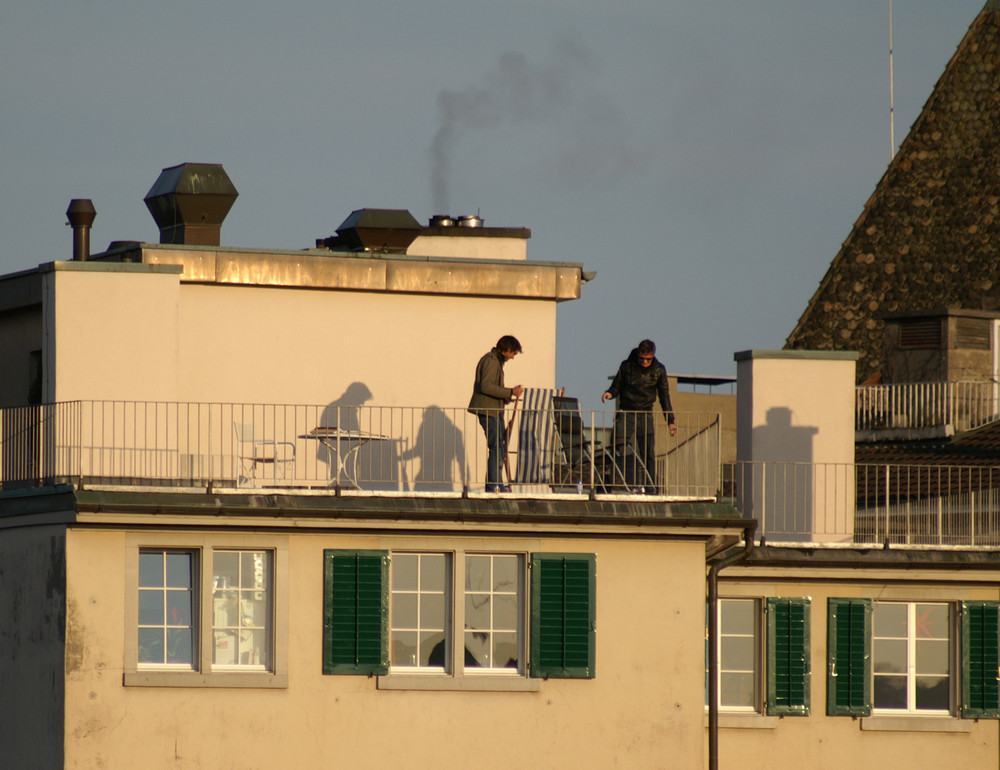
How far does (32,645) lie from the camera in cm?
2381

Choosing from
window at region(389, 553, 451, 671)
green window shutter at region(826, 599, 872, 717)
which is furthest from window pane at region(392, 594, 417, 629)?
green window shutter at region(826, 599, 872, 717)

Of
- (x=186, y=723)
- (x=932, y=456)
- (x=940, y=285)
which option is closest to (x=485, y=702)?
(x=186, y=723)

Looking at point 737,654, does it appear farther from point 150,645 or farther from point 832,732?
point 150,645

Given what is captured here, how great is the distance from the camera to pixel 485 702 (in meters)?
24.4

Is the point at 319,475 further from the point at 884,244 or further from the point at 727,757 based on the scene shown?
the point at 884,244

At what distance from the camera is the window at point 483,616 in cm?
2447

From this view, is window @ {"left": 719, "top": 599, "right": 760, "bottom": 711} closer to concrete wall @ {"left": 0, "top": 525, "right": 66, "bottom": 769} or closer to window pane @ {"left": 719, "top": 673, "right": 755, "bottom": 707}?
window pane @ {"left": 719, "top": 673, "right": 755, "bottom": 707}

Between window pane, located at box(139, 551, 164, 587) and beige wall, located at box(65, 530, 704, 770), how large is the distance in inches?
15.9

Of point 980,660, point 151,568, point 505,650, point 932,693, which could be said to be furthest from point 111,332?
point 980,660

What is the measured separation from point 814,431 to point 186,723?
10.7m

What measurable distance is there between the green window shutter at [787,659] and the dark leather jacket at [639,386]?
12.4 feet

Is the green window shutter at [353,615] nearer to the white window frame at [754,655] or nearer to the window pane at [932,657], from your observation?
the white window frame at [754,655]

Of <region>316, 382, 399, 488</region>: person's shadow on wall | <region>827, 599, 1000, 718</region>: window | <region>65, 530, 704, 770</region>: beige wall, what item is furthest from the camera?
<region>827, 599, 1000, 718</region>: window

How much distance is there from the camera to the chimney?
29.4 meters
